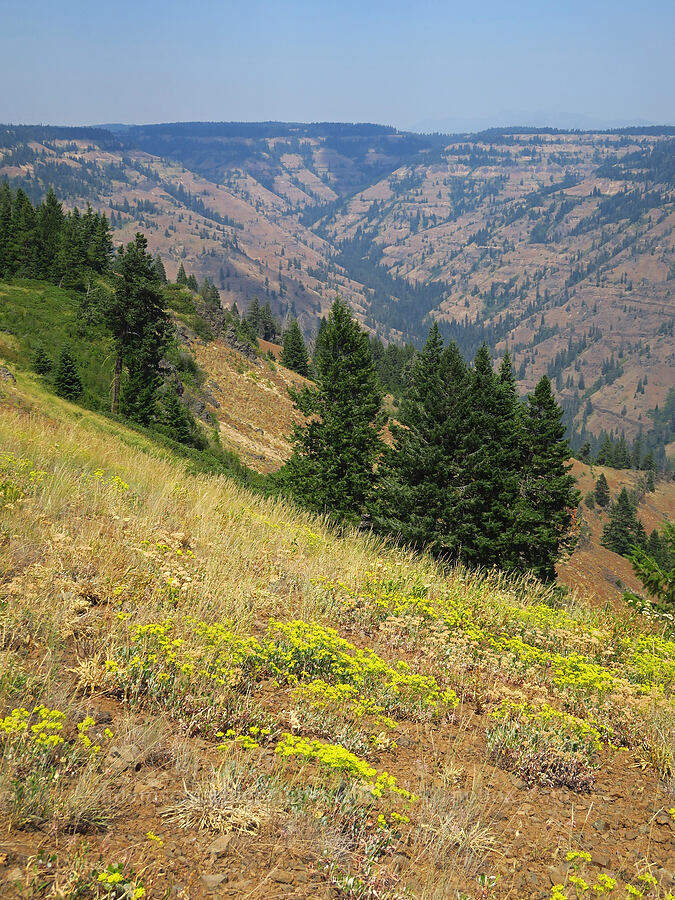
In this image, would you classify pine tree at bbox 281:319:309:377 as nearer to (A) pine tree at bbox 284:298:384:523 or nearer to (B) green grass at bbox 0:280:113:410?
(B) green grass at bbox 0:280:113:410

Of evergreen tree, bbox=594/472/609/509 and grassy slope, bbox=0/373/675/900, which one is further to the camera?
evergreen tree, bbox=594/472/609/509

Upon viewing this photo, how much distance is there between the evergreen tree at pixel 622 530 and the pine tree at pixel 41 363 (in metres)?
74.9

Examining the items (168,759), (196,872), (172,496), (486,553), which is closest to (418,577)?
(172,496)

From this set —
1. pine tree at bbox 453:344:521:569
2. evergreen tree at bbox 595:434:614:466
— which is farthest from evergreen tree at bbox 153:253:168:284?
evergreen tree at bbox 595:434:614:466

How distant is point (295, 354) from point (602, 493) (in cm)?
5993

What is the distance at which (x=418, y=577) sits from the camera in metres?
8.50

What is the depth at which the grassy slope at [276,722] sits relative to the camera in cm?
288

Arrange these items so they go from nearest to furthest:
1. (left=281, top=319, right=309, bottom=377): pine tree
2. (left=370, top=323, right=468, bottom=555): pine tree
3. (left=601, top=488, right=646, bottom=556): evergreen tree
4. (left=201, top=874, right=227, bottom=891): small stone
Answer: (left=201, top=874, right=227, bottom=891): small stone, (left=370, top=323, right=468, bottom=555): pine tree, (left=601, top=488, right=646, bottom=556): evergreen tree, (left=281, top=319, right=309, bottom=377): pine tree

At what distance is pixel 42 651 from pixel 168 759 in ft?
4.24

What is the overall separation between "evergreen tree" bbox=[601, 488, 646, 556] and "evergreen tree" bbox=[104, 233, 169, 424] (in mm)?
69750

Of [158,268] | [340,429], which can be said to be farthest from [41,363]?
[158,268]

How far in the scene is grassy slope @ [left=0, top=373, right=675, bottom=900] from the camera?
2.88 m

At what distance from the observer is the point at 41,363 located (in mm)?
28344

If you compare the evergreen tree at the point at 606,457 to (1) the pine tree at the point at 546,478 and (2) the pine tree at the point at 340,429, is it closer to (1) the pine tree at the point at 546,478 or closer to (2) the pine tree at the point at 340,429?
(1) the pine tree at the point at 546,478
